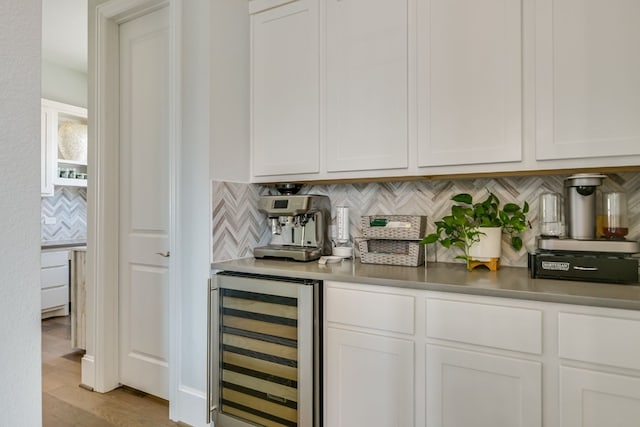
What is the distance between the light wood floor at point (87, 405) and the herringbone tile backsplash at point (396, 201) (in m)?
1.07

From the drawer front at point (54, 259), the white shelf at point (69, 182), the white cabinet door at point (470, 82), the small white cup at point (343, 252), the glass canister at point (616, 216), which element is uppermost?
the white cabinet door at point (470, 82)

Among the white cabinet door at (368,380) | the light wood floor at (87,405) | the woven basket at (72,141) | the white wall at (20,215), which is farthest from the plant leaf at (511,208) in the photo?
the woven basket at (72,141)

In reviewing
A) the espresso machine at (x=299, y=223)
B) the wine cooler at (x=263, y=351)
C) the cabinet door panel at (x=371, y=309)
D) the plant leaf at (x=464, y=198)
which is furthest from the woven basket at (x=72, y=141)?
the plant leaf at (x=464, y=198)

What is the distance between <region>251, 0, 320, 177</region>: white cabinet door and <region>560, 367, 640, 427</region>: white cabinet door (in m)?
1.51

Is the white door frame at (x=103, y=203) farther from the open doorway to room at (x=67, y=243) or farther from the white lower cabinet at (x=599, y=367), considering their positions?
the white lower cabinet at (x=599, y=367)

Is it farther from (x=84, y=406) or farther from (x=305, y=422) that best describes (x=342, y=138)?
(x=84, y=406)

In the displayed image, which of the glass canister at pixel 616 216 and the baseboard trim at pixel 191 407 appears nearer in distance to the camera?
the glass canister at pixel 616 216

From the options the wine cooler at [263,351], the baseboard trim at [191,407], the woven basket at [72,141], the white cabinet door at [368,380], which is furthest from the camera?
the woven basket at [72,141]

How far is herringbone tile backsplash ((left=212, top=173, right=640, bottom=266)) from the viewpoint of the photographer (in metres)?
1.89

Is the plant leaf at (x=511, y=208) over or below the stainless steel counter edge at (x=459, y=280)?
over

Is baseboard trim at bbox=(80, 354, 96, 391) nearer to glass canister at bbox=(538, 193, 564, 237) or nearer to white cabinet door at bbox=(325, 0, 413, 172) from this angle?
white cabinet door at bbox=(325, 0, 413, 172)

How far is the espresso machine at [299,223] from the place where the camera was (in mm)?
2139

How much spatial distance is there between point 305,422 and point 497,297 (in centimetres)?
105

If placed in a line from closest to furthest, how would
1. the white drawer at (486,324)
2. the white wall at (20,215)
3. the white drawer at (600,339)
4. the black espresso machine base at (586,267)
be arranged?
the white wall at (20,215), the white drawer at (600,339), the white drawer at (486,324), the black espresso machine base at (586,267)
